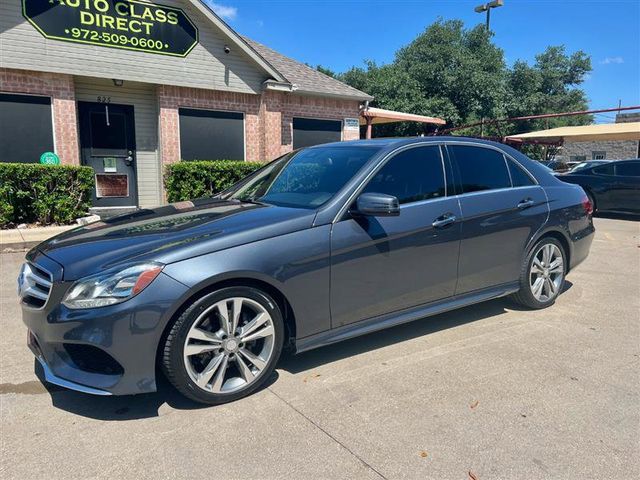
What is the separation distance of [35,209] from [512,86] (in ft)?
104

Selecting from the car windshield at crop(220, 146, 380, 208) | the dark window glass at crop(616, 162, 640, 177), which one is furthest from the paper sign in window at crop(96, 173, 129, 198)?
the dark window glass at crop(616, 162, 640, 177)

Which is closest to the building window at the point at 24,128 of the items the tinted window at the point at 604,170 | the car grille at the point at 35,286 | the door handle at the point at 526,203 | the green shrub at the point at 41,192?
the green shrub at the point at 41,192

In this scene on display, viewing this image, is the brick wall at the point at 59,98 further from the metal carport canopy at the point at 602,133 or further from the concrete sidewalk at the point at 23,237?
the metal carport canopy at the point at 602,133

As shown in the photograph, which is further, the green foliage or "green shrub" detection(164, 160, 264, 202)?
the green foliage

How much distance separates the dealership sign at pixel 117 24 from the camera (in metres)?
9.88

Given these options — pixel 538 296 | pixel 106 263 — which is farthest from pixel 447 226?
pixel 106 263

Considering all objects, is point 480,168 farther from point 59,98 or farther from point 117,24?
point 117,24

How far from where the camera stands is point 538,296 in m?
4.83

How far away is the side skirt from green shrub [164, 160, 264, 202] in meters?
7.54

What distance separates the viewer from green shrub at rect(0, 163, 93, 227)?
8523mm

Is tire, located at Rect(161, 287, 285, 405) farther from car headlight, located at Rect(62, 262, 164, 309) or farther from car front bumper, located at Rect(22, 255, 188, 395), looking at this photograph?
car headlight, located at Rect(62, 262, 164, 309)

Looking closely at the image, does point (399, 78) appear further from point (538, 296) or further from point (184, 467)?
point (184, 467)

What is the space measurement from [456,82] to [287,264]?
2658 cm

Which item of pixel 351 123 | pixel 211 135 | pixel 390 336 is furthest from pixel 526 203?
pixel 351 123
